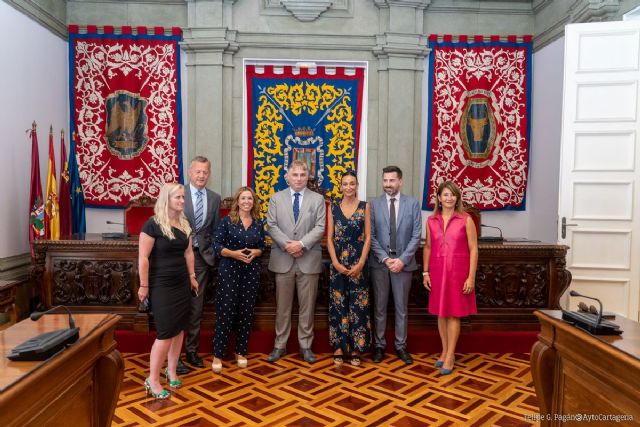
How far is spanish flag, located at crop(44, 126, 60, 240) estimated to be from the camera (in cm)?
471

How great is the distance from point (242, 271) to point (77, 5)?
4046 millimetres

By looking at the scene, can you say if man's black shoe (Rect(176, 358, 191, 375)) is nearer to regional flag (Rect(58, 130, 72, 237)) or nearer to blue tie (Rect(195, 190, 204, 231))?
blue tie (Rect(195, 190, 204, 231))

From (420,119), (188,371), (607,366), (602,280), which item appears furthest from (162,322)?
(420,119)

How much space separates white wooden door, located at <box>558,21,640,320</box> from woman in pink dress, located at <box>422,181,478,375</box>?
1.30 meters

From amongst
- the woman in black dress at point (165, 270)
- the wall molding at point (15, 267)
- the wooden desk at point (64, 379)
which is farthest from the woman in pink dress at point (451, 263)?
the wall molding at point (15, 267)

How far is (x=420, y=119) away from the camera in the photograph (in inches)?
236

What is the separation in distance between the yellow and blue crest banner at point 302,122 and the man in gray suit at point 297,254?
1.92 metres

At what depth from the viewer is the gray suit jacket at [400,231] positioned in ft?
12.7

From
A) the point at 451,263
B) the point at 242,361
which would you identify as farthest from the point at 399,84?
the point at 242,361

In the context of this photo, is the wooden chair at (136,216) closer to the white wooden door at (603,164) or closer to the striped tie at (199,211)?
the striped tie at (199,211)

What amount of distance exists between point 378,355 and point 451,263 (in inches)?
37.1

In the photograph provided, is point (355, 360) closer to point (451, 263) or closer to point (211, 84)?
point (451, 263)

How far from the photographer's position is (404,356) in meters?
3.92

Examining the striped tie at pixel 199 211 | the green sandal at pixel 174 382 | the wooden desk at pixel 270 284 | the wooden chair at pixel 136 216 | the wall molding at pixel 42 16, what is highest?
the wall molding at pixel 42 16
